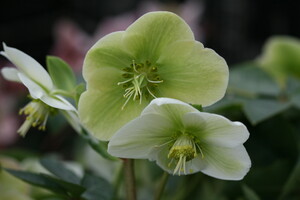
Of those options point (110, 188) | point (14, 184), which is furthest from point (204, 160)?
point (14, 184)

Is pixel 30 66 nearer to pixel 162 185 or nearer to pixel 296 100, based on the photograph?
pixel 162 185

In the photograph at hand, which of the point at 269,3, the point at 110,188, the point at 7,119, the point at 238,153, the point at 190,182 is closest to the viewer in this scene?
the point at 238,153

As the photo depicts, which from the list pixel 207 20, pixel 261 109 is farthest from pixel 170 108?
pixel 207 20

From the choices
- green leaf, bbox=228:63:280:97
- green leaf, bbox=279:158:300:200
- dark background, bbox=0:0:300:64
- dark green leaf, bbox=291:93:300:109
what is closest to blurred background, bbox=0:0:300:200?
dark background, bbox=0:0:300:64

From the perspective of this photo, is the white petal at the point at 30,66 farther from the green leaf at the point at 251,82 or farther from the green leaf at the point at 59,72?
the green leaf at the point at 251,82

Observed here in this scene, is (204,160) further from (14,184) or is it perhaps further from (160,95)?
(14,184)

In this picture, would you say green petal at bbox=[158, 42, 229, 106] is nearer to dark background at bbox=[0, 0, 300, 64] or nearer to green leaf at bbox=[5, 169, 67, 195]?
green leaf at bbox=[5, 169, 67, 195]
